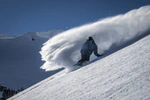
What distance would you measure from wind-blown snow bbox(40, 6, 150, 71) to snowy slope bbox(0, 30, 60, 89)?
121 feet

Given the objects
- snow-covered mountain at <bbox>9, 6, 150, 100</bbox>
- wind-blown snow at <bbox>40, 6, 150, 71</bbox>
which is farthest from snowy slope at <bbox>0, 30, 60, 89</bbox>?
snow-covered mountain at <bbox>9, 6, 150, 100</bbox>

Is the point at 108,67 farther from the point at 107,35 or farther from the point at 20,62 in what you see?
the point at 20,62

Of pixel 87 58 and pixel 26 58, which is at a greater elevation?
pixel 26 58

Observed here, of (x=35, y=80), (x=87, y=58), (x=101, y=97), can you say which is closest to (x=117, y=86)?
(x=101, y=97)

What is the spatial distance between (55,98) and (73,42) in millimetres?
12246

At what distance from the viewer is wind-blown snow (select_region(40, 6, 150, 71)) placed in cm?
1205

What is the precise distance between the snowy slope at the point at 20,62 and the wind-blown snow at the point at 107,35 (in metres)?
36.8

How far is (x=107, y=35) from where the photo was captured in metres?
15.1

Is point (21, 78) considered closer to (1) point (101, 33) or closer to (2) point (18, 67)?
(2) point (18, 67)

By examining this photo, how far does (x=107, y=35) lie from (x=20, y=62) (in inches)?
2617

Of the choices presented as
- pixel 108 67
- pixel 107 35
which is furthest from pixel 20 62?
pixel 108 67

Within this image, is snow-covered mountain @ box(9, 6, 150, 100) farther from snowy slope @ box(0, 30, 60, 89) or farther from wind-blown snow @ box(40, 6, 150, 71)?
snowy slope @ box(0, 30, 60, 89)

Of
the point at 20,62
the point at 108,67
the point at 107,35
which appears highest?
the point at 20,62

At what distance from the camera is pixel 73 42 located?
17.1 meters
